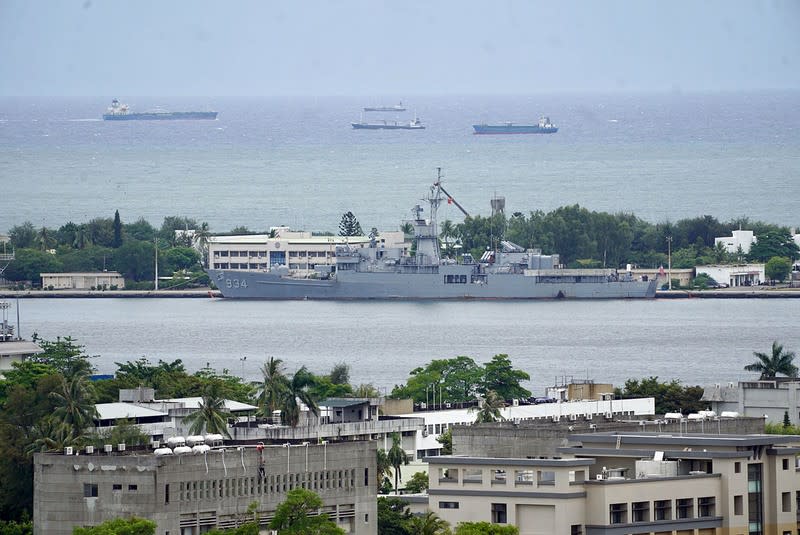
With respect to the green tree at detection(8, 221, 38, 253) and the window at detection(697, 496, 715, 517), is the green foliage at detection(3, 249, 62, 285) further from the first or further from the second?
the window at detection(697, 496, 715, 517)

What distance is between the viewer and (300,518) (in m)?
31.5

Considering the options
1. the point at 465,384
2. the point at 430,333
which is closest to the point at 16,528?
the point at 465,384

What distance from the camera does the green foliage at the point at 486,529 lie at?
30.1 m

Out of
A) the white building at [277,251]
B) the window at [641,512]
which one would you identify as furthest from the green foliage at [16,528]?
the white building at [277,251]

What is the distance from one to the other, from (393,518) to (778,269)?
103 m

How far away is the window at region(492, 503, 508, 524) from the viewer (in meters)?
31.3

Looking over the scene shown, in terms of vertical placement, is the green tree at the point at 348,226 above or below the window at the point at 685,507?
above

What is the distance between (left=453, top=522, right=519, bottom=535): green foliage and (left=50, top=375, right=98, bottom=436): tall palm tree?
45.9 ft

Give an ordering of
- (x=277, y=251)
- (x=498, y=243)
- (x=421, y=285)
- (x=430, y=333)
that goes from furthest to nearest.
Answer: (x=498, y=243)
(x=277, y=251)
(x=421, y=285)
(x=430, y=333)

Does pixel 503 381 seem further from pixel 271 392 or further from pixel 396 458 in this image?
pixel 396 458

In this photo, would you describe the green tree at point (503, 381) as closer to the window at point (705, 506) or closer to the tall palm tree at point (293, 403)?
the tall palm tree at point (293, 403)

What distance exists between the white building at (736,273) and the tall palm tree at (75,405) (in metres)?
89.6

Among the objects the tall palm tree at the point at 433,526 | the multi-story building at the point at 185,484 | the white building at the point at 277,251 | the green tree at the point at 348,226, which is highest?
the green tree at the point at 348,226

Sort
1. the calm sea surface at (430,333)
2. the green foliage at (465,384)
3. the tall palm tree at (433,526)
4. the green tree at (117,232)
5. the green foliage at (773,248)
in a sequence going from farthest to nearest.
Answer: the green tree at (117,232)
the green foliage at (773,248)
the calm sea surface at (430,333)
the green foliage at (465,384)
the tall palm tree at (433,526)
